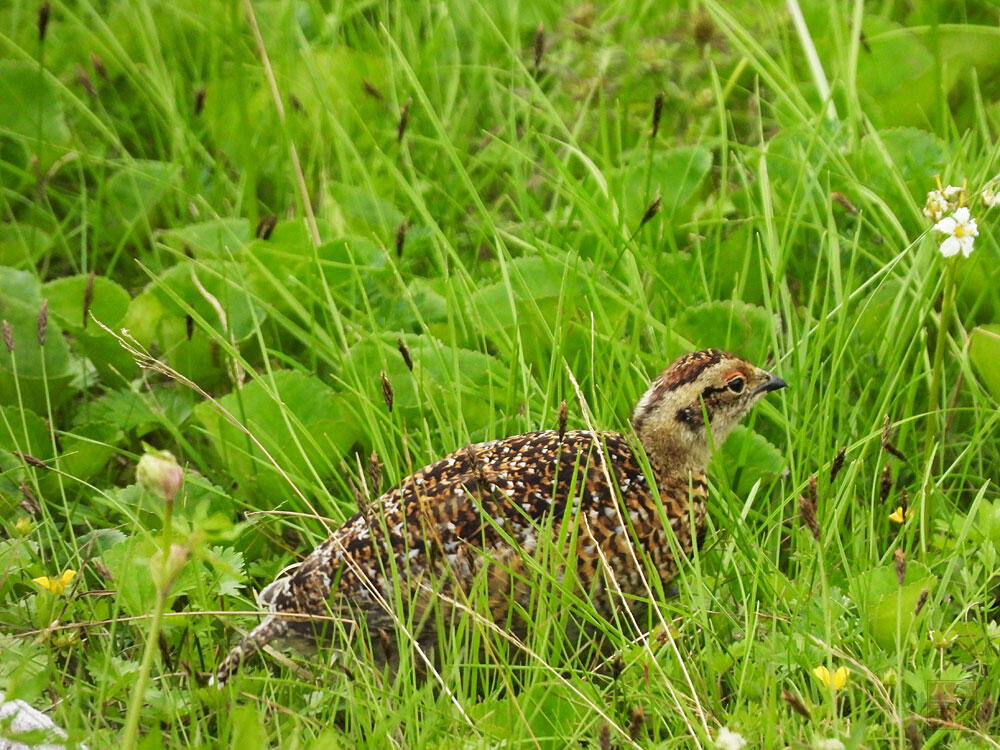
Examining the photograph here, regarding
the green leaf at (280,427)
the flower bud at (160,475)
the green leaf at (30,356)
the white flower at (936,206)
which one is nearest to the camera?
the flower bud at (160,475)

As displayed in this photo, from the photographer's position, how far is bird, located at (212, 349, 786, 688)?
3.67m

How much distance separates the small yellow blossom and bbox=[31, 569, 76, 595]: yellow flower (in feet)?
8.06

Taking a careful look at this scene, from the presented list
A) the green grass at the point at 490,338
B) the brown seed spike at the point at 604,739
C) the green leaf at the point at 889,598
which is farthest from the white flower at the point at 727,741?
the green leaf at the point at 889,598

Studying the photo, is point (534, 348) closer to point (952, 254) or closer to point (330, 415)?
point (330, 415)

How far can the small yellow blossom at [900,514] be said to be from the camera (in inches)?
153

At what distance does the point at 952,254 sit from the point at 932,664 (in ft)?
3.65

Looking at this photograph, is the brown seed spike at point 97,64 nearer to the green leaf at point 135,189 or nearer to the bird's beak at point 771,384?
the green leaf at point 135,189

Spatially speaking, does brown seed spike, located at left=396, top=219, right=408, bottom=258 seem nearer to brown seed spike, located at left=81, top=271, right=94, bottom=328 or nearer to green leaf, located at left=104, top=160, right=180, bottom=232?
brown seed spike, located at left=81, top=271, right=94, bottom=328

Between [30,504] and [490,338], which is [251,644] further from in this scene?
[490,338]

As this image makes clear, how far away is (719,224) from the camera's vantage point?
16.6 ft

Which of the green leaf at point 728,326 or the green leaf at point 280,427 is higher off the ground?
the green leaf at point 728,326

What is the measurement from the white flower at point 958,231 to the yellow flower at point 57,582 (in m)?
2.65

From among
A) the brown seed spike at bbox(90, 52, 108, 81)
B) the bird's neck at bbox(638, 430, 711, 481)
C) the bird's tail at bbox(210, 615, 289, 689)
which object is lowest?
the bird's tail at bbox(210, 615, 289, 689)

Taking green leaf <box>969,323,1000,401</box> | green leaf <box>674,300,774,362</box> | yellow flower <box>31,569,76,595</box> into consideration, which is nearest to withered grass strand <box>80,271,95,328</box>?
yellow flower <box>31,569,76,595</box>
